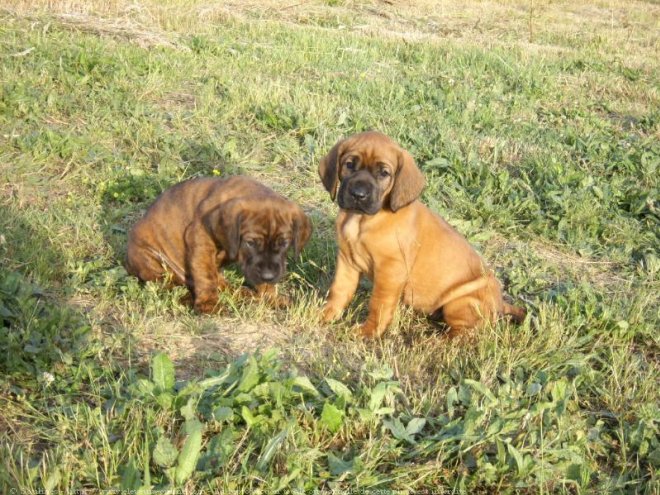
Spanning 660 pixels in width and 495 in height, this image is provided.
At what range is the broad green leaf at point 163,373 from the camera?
337 cm

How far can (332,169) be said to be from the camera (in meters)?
4.86

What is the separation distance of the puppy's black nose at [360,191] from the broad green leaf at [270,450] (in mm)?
1856

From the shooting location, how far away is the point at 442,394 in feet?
12.9

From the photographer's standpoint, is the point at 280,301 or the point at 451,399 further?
the point at 280,301

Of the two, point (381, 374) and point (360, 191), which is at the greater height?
point (360, 191)

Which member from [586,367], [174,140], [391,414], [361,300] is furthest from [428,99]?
[391,414]

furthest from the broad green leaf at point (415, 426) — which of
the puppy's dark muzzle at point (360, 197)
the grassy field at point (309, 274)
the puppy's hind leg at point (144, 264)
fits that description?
the puppy's hind leg at point (144, 264)

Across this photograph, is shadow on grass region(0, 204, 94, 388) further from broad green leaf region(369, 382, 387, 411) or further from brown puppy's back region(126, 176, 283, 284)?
broad green leaf region(369, 382, 387, 411)

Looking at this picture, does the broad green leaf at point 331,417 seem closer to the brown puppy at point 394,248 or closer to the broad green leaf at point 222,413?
the broad green leaf at point 222,413

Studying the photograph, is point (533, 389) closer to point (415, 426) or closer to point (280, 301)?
point (415, 426)

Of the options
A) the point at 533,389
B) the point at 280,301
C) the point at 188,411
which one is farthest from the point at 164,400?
the point at 280,301

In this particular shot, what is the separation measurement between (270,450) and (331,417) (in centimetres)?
43

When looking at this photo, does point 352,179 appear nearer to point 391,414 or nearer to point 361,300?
point 361,300

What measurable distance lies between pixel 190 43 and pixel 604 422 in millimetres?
9666
